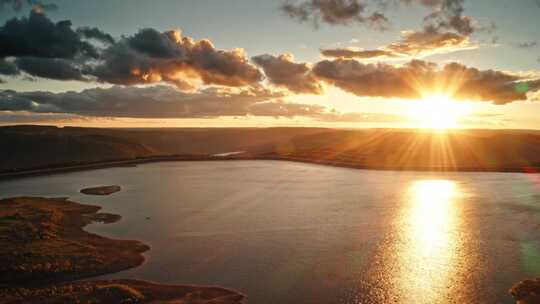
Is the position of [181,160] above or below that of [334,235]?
above

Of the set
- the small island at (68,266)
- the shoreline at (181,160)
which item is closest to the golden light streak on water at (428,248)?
the small island at (68,266)

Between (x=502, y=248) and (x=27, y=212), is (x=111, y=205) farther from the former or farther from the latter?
(x=502, y=248)

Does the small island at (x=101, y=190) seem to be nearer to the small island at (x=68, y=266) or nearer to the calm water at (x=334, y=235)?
the calm water at (x=334, y=235)

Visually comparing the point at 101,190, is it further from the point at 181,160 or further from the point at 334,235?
the point at 181,160

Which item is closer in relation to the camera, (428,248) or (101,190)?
(428,248)

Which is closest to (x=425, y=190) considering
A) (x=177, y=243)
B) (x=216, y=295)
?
(x=177, y=243)

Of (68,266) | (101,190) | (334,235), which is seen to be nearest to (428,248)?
(334,235)

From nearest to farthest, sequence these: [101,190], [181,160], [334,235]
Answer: [334,235]
[101,190]
[181,160]
